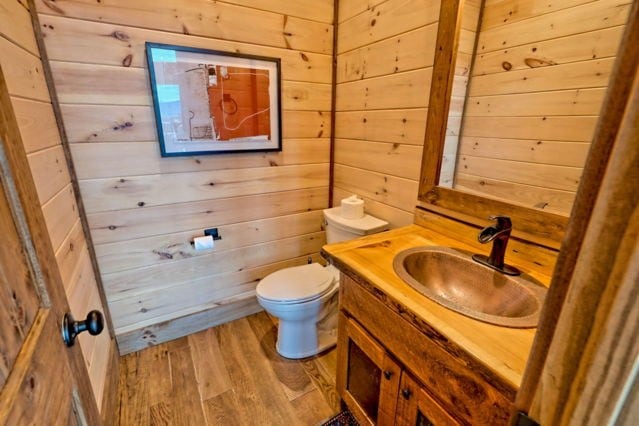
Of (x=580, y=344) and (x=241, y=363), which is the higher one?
(x=580, y=344)

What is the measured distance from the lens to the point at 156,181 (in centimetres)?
166

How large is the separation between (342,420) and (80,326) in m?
1.27

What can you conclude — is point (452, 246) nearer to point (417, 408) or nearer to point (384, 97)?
point (417, 408)

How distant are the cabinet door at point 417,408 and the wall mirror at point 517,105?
66 centimetres

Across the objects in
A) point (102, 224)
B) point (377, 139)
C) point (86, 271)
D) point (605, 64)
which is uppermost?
point (605, 64)

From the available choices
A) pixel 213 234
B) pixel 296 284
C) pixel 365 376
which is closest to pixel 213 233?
pixel 213 234

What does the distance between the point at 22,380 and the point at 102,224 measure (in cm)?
137

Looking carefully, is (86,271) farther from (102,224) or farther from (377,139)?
(377,139)

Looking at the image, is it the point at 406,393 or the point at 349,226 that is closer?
the point at 406,393

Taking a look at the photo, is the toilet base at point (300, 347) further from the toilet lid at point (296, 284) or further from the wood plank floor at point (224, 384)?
the toilet lid at point (296, 284)

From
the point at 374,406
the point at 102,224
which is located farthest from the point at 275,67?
the point at 374,406

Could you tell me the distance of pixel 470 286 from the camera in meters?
1.14

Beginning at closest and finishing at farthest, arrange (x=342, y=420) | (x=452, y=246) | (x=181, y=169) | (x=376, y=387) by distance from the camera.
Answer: (x=376, y=387) → (x=452, y=246) → (x=342, y=420) → (x=181, y=169)

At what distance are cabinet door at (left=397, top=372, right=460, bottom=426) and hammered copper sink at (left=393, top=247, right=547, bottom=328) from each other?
0.29m
